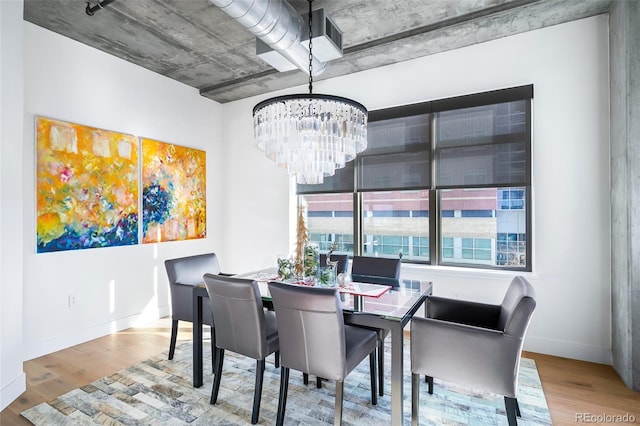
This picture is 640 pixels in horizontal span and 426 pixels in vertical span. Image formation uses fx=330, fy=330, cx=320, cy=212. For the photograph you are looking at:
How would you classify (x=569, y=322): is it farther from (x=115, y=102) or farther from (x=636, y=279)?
(x=115, y=102)

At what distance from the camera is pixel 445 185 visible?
364 centimetres

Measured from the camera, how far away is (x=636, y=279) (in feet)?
8.14

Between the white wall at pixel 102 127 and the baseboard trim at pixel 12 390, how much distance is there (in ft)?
2.30

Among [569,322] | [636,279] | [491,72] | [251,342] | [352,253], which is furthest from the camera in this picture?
[352,253]

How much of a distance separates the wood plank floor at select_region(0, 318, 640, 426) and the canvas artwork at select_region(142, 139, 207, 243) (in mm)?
1305

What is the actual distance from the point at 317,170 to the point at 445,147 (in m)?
1.78

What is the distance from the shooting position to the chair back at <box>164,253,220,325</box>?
2.88m

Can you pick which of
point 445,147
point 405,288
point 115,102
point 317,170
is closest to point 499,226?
point 445,147

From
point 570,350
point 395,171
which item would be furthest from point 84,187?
point 570,350

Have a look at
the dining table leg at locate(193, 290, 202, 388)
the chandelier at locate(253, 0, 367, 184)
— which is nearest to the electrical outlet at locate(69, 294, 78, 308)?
the dining table leg at locate(193, 290, 202, 388)

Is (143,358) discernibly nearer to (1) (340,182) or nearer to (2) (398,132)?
(1) (340,182)

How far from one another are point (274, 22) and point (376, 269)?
2208mm

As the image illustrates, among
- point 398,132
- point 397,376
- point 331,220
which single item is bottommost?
point 397,376

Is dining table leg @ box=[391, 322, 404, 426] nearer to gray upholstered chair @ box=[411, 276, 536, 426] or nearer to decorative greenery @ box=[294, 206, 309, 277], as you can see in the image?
gray upholstered chair @ box=[411, 276, 536, 426]
